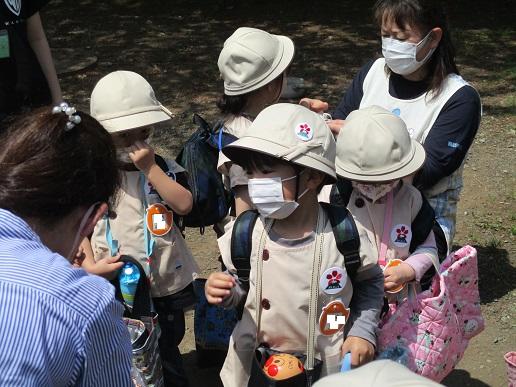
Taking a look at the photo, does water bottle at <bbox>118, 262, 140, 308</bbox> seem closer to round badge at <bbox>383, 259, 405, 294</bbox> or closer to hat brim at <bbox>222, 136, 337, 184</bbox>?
hat brim at <bbox>222, 136, 337, 184</bbox>

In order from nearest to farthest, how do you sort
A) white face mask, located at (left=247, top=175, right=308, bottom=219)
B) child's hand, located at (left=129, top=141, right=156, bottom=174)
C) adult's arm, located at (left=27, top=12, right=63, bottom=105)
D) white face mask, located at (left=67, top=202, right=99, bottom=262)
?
white face mask, located at (left=67, top=202, right=99, bottom=262) → white face mask, located at (left=247, top=175, right=308, bottom=219) → child's hand, located at (left=129, top=141, right=156, bottom=174) → adult's arm, located at (left=27, top=12, right=63, bottom=105)

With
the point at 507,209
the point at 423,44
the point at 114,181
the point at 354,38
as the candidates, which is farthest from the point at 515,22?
the point at 114,181

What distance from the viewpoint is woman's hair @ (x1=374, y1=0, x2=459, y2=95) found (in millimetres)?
3379

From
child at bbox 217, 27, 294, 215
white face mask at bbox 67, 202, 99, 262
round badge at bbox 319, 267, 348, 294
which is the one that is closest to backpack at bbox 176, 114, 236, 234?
child at bbox 217, 27, 294, 215

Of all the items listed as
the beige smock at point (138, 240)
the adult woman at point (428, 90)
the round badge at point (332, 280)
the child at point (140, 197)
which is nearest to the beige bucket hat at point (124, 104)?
the child at point (140, 197)

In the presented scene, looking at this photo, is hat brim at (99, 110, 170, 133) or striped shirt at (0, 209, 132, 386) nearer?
striped shirt at (0, 209, 132, 386)

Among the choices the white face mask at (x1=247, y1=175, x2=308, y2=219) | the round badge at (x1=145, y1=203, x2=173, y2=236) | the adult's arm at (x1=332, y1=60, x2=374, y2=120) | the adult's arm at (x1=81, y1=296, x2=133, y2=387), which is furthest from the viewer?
the adult's arm at (x1=332, y1=60, x2=374, y2=120)

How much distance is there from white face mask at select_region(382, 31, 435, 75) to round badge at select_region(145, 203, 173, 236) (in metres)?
1.27

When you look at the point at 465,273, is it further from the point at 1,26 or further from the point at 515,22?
the point at 515,22

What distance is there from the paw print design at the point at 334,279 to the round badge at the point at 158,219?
2.62 feet

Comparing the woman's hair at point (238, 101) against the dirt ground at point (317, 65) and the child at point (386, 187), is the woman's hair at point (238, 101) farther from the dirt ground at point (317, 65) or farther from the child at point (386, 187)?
the dirt ground at point (317, 65)

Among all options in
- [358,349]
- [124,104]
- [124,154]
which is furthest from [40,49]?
[358,349]

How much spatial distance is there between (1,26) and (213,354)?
6.01ft

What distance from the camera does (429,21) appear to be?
11.1 feet
